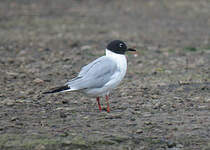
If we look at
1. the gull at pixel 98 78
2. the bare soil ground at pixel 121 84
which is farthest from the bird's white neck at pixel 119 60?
the bare soil ground at pixel 121 84

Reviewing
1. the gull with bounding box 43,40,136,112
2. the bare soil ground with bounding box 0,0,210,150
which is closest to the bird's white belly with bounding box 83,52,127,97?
the gull with bounding box 43,40,136,112

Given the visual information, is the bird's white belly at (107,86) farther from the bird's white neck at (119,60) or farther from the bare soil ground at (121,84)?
the bare soil ground at (121,84)

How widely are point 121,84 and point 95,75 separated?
6.39ft

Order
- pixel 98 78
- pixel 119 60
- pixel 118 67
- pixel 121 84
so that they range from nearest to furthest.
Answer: pixel 98 78, pixel 118 67, pixel 119 60, pixel 121 84

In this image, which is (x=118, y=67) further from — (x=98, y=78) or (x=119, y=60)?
(x=98, y=78)

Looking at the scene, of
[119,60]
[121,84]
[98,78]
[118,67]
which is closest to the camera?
[98,78]

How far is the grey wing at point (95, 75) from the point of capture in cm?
649

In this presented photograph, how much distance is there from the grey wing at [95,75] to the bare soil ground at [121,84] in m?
0.37

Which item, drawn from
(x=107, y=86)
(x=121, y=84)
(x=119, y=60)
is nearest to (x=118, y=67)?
(x=119, y=60)

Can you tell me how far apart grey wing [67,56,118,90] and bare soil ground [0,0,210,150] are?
A: 0.37 meters

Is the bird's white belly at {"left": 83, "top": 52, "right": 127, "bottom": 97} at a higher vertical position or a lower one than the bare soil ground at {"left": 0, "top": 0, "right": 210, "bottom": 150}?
higher

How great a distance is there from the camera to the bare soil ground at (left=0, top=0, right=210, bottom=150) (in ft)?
18.3

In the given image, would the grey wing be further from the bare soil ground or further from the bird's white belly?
the bare soil ground

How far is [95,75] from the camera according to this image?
6586 mm
